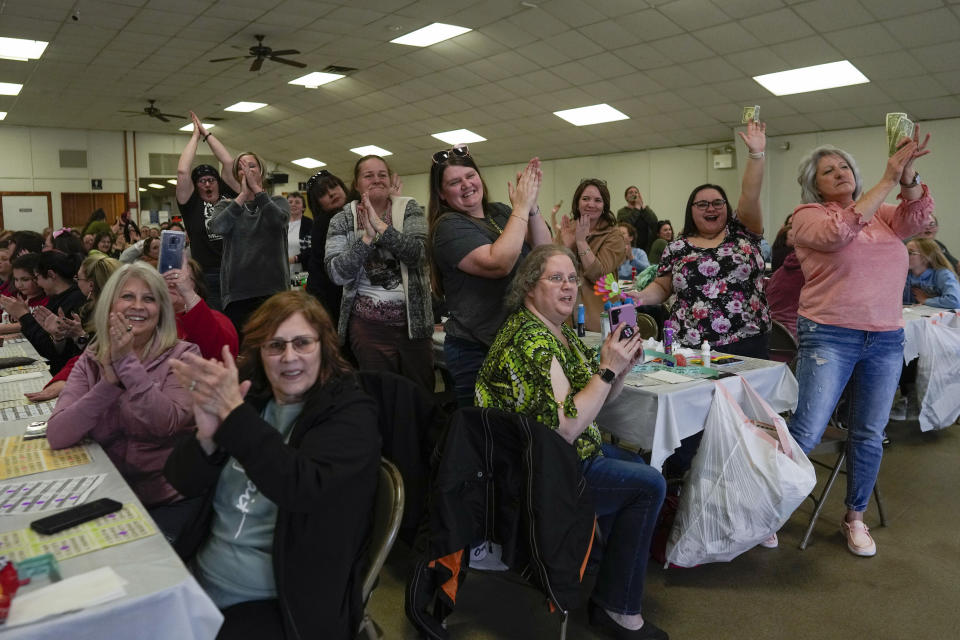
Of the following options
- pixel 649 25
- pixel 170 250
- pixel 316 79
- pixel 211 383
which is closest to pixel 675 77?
pixel 649 25

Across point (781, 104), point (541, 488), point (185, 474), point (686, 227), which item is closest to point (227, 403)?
point (185, 474)

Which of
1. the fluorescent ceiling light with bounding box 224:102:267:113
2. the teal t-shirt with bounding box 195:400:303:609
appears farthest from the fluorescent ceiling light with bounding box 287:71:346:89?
the teal t-shirt with bounding box 195:400:303:609

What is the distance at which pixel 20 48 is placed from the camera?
28.6ft

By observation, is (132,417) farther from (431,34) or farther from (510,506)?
(431,34)

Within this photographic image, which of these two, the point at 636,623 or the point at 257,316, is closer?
the point at 257,316

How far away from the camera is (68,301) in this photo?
3.78 m

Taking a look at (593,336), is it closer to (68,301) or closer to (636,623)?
(636,623)

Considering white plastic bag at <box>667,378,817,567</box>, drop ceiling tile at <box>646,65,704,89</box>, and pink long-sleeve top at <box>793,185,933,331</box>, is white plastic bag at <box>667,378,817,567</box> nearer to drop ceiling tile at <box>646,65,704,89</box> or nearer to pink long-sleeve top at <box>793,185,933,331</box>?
pink long-sleeve top at <box>793,185,933,331</box>

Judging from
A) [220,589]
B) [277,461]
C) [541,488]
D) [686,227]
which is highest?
[686,227]

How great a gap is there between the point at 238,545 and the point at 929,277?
4.84m

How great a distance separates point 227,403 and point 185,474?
0.29 meters

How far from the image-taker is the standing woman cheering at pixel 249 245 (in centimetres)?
335

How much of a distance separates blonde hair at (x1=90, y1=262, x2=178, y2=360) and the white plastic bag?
1.75 meters

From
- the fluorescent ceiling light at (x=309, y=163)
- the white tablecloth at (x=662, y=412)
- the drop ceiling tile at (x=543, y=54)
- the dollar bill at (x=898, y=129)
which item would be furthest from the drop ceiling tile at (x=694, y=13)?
the fluorescent ceiling light at (x=309, y=163)
